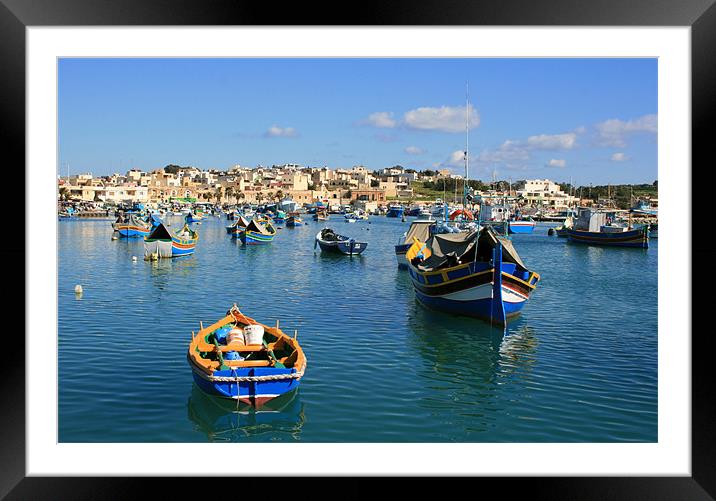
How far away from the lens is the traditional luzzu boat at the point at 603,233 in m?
28.9

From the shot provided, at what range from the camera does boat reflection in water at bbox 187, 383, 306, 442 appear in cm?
597

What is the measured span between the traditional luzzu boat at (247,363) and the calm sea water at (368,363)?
0.21 meters

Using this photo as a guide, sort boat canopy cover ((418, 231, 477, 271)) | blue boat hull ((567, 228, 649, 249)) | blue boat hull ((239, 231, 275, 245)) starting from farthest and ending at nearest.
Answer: blue boat hull ((239, 231, 275, 245)), blue boat hull ((567, 228, 649, 249)), boat canopy cover ((418, 231, 477, 271))

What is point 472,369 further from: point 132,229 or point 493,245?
point 132,229

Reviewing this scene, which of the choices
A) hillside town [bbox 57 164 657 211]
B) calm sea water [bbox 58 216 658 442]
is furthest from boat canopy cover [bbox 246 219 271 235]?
hillside town [bbox 57 164 657 211]

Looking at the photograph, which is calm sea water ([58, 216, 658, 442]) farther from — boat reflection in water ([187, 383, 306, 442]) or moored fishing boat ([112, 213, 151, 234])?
moored fishing boat ([112, 213, 151, 234])

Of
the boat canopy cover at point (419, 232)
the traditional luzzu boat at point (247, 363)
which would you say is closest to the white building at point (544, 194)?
the boat canopy cover at point (419, 232)

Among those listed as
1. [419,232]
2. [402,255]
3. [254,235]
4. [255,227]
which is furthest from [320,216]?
[402,255]

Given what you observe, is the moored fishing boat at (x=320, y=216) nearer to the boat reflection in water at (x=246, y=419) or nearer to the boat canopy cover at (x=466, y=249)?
the boat canopy cover at (x=466, y=249)

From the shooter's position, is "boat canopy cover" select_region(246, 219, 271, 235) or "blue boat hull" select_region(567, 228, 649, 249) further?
"boat canopy cover" select_region(246, 219, 271, 235)

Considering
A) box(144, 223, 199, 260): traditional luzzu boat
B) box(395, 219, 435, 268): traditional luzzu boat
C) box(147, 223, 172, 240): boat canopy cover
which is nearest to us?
box(395, 219, 435, 268): traditional luzzu boat

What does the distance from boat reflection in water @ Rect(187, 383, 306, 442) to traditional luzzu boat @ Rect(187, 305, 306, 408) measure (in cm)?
12
